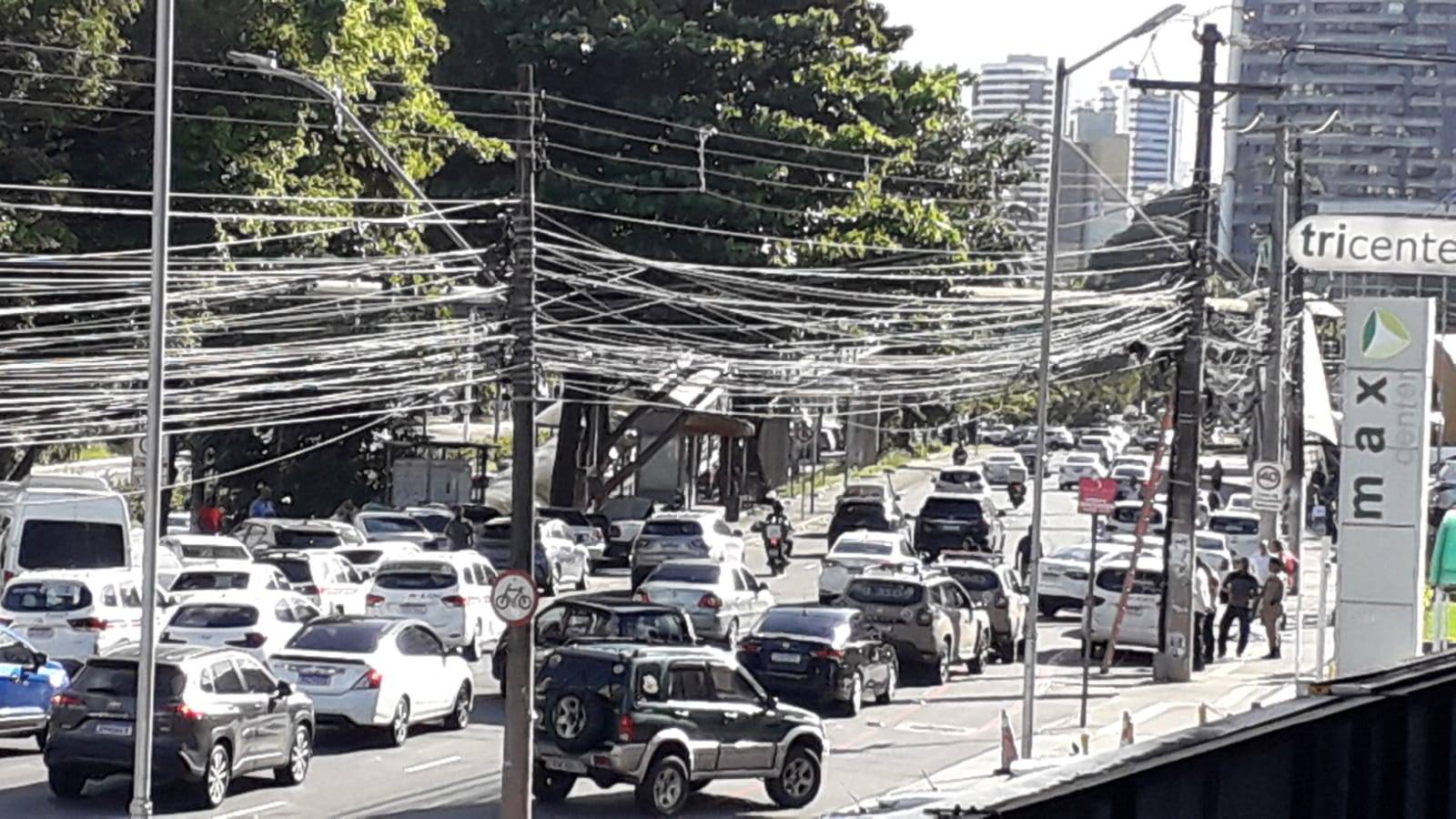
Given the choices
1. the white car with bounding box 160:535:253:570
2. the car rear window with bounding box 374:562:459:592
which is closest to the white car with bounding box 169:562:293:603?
the car rear window with bounding box 374:562:459:592

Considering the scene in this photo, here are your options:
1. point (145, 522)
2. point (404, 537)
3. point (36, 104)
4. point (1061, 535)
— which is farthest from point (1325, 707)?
point (1061, 535)

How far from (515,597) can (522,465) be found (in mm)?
1215

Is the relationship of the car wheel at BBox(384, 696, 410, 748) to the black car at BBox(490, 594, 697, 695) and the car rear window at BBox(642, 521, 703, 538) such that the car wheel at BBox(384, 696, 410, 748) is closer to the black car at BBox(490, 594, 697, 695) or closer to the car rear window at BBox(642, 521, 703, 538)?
the black car at BBox(490, 594, 697, 695)

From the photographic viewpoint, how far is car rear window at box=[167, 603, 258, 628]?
27750mm

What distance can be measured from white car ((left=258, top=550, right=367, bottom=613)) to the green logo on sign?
16.1 meters

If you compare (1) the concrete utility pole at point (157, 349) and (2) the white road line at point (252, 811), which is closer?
(1) the concrete utility pole at point (157, 349)

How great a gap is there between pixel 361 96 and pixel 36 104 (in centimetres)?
673

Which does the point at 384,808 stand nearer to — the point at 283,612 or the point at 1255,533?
the point at 283,612

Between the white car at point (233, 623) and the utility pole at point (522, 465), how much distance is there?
295 inches

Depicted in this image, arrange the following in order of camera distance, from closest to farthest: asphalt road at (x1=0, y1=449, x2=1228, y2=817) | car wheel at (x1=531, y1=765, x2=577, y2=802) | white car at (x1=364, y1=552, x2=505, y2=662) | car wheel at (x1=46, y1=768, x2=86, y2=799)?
car wheel at (x1=46, y1=768, x2=86, y2=799)
asphalt road at (x1=0, y1=449, x2=1228, y2=817)
car wheel at (x1=531, y1=765, x2=577, y2=802)
white car at (x1=364, y1=552, x2=505, y2=662)

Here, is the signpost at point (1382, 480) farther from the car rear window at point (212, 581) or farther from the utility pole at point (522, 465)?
the car rear window at point (212, 581)

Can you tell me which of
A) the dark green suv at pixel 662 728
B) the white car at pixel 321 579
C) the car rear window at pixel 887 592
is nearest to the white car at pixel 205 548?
the white car at pixel 321 579

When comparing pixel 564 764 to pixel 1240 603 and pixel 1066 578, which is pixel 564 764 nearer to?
pixel 1240 603

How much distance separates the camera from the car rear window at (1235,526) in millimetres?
53094
